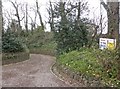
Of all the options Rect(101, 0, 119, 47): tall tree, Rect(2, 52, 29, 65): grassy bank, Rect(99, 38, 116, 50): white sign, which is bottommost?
Rect(2, 52, 29, 65): grassy bank

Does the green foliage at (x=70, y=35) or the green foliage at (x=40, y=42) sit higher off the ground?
the green foliage at (x=70, y=35)

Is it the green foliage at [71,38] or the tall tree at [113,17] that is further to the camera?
the green foliage at [71,38]

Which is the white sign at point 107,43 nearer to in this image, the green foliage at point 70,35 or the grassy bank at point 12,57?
the green foliage at point 70,35

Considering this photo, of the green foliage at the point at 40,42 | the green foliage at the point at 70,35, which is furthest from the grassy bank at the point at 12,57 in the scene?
the green foliage at the point at 40,42

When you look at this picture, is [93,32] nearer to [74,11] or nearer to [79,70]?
[74,11]

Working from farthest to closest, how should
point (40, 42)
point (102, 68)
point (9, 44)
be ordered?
point (40, 42) → point (9, 44) → point (102, 68)

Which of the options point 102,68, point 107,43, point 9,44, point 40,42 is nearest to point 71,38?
point 107,43

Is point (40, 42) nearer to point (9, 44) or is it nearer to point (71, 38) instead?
point (9, 44)

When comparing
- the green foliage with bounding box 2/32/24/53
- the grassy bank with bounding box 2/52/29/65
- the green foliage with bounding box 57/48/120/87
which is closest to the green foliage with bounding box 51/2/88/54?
the grassy bank with bounding box 2/52/29/65

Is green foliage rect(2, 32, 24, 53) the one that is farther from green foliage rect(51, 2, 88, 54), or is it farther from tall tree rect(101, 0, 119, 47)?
tall tree rect(101, 0, 119, 47)

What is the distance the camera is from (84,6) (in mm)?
20734

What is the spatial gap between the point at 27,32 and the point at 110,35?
1505cm

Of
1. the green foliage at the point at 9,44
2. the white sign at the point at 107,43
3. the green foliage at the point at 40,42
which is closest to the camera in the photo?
the white sign at the point at 107,43

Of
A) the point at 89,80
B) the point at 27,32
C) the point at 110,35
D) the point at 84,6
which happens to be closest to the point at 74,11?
the point at 84,6
